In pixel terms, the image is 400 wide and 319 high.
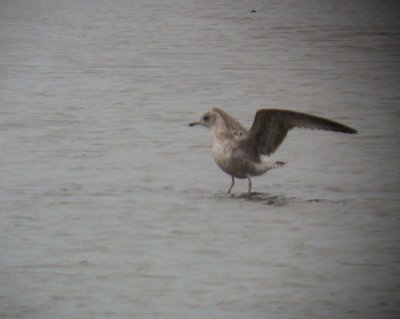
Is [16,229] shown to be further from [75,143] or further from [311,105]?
[311,105]

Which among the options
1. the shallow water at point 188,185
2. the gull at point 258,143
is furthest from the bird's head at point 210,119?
the shallow water at point 188,185

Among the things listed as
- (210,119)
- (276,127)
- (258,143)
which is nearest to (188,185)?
(210,119)

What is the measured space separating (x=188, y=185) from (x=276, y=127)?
3.35 ft

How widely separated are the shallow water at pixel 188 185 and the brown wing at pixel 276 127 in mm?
436

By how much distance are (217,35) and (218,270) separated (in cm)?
1541

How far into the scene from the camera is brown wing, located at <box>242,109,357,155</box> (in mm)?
11352

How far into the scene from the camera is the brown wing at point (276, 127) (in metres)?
11.4

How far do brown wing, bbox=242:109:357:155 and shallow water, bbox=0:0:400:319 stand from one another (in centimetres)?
44

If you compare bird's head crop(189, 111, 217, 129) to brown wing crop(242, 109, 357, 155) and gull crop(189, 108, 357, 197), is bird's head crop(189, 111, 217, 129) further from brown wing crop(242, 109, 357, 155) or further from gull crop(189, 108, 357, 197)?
brown wing crop(242, 109, 357, 155)

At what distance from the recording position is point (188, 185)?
1188 cm

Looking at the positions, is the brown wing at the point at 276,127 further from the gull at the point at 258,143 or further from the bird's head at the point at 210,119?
the bird's head at the point at 210,119

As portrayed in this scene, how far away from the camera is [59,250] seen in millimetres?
9578

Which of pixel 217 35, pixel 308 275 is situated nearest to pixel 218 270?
pixel 308 275

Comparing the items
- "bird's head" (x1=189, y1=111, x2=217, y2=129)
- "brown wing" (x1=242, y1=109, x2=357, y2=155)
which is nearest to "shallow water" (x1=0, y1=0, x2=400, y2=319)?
"brown wing" (x1=242, y1=109, x2=357, y2=155)
